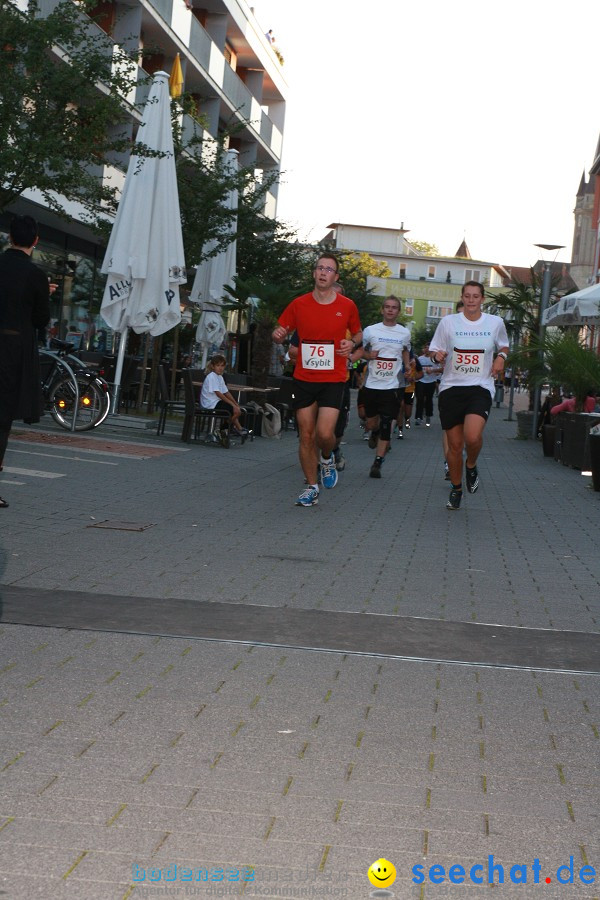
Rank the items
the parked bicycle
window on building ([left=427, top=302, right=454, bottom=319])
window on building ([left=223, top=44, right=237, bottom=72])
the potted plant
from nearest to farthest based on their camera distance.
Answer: the parked bicycle
the potted plant
window on building ([left=223, top=44, right=237, bottom=72])
window on building ([left=427, top=302, right=454, bottom=319])

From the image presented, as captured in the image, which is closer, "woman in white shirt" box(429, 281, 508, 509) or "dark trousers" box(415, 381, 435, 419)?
"woman in white shirt" box(429, 281, 508, 509)

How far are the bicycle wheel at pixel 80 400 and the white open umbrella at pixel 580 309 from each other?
26.7 ft

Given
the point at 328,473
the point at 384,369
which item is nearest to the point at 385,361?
the point at 384,369

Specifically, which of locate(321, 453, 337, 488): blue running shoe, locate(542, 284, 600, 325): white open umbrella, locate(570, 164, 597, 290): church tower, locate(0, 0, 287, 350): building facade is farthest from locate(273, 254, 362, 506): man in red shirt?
locate(570, 164, 597, 290): church tower

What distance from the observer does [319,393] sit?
11.4m

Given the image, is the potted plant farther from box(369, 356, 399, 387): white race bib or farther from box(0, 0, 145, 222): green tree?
box(0, 0, 145, 222): green tree

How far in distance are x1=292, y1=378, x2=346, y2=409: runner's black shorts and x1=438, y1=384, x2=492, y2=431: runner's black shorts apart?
1083 mm

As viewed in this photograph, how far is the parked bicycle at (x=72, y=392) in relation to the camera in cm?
1616

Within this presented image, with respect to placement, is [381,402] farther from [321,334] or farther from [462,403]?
[321,334]

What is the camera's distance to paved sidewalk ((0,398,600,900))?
316cm

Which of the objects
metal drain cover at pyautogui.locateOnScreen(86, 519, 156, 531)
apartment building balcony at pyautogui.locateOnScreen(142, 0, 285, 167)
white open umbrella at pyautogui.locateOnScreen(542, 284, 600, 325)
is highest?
apartment building balcony at pyautogui.locateOnScreen(142, 0, 285, 167)

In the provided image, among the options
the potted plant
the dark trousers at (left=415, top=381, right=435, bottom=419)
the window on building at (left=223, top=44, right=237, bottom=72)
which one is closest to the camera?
the potted plant

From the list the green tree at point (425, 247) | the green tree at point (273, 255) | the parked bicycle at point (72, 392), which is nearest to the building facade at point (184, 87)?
the green tree at point (273, 255)

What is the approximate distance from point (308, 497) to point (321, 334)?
1468mm
